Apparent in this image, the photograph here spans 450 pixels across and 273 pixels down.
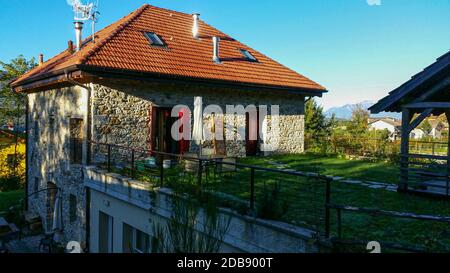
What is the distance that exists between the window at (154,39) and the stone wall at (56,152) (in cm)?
350

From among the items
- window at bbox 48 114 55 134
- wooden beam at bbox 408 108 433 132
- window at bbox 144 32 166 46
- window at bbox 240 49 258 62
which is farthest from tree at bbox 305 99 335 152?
wooden beam at bbox 408 108 433 132

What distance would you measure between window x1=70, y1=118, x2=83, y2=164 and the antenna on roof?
11.2 feet

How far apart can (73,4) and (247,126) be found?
824 cm

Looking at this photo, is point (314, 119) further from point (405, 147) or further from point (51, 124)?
point (405, 147)

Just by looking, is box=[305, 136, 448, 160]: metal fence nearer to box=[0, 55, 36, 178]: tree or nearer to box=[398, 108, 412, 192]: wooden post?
box=[398, 108, 412, 192]: wooden post

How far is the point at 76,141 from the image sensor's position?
12.3m

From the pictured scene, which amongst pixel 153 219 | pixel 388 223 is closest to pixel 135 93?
pixel 153 219

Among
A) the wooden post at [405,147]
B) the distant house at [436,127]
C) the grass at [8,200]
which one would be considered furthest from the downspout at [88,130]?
the distant house at [436,127]

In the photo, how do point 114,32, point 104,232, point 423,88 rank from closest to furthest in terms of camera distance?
point 423,88 → point 104,232 → point 114,32

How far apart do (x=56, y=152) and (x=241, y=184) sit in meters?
8.42

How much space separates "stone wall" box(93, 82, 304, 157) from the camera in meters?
11.4

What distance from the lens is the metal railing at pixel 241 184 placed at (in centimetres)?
582
